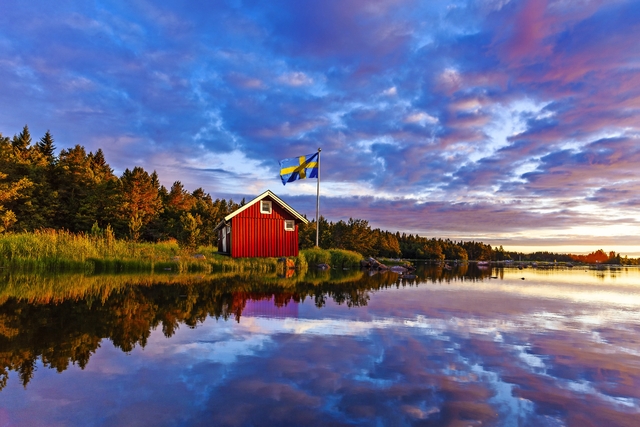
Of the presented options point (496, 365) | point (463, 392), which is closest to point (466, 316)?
point (496, 365)

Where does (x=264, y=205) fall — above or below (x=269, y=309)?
above

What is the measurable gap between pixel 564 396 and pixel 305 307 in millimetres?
7278

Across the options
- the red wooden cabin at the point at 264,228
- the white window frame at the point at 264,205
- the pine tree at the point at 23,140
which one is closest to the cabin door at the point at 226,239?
the red wooden cabin at the point at 264,228

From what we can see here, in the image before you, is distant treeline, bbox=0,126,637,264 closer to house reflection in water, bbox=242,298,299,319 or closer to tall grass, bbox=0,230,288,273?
tall grass, bbox=0,230,288,273

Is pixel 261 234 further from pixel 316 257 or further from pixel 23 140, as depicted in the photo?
pixel 23 140

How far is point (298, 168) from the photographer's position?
1358 inches

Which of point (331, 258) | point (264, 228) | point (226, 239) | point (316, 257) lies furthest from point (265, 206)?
point (331, 258)

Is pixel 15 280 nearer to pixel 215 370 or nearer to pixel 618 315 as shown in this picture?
pixel 215 370

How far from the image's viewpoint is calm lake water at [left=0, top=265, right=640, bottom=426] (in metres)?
4.03

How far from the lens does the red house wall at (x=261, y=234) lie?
31828 millimetres

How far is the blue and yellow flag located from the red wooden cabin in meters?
2.72

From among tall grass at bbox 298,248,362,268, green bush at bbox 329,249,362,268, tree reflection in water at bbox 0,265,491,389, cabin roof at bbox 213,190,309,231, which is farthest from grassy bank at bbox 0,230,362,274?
green bush at bbox 329,249,362,268

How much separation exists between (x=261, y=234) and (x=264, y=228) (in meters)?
0.62

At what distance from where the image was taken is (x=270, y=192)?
32750 mm
